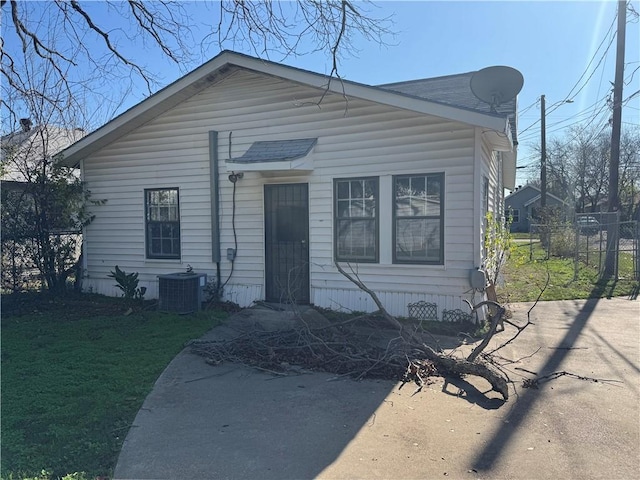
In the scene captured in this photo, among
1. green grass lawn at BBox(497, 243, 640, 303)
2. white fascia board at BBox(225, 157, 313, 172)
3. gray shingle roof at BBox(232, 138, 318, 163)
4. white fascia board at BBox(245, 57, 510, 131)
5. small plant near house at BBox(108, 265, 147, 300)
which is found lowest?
green grass lawn at BBox(497, 243, 640, 303)

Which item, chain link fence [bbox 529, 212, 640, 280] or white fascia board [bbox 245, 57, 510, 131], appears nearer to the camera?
white fascia board [bbox 245, 57, 510, 131]

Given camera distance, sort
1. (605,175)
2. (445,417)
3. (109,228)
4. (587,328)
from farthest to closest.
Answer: (605,175), (109,228), (587,328), (445,417)

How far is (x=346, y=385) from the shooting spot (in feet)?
16.2

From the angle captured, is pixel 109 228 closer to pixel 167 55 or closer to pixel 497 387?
pixel 167 55

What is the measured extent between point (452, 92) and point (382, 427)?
810 centimetres

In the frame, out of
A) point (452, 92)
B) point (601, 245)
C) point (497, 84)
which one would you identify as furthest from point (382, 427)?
point (601, 245)

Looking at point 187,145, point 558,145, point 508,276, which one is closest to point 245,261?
point 187,145

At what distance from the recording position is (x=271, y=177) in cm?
851

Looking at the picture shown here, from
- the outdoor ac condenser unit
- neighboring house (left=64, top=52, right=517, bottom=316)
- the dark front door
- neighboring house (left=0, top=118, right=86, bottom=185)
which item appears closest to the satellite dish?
neighboring house (left=64, top=52, right=517, bottom=316)

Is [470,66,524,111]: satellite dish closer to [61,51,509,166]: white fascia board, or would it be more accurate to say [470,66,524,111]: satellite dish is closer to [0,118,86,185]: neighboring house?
[61,51,509,166]: white fascia board

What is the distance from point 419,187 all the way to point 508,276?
7.40 m

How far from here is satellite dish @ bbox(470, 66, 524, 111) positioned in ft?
25.8

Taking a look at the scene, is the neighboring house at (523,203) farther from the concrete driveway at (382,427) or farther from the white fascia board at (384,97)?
the concrete driveway at (382,427)

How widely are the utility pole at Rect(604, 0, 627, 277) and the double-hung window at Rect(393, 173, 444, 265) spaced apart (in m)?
7.47
